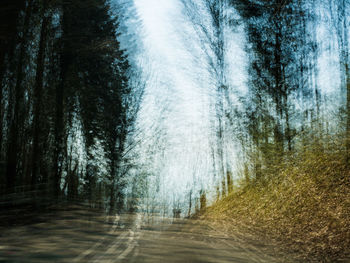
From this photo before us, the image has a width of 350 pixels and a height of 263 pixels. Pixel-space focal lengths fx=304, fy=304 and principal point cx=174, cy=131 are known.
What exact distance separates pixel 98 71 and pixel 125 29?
518 centimetres

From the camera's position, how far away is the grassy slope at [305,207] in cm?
776

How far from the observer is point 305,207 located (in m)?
10.8

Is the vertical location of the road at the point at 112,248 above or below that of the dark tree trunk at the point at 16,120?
below

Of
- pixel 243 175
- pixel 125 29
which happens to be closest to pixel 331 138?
pixel 243 175

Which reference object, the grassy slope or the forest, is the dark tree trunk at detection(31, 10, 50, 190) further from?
the grassy slope

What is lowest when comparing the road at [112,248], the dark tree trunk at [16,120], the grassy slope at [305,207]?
the road at [112,248]

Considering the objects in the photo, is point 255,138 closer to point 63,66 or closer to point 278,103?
point 278,103

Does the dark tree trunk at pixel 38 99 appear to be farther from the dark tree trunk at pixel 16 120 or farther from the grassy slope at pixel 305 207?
the grassy slope at pixel 305 207

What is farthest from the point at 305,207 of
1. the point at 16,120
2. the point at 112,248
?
the point at 16,120

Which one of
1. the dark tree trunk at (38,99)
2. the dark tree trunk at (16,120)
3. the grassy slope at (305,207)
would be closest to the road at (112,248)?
the grassy slope at (305,207)

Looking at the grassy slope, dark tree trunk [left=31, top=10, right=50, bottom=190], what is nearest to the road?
the grassy slope

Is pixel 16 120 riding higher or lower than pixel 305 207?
higher

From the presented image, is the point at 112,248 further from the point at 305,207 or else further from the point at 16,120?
the point at 16,120

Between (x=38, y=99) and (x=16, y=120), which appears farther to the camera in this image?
(x=38, y=99)
